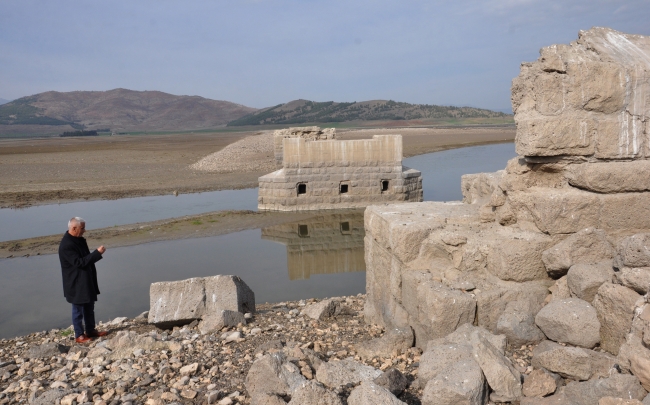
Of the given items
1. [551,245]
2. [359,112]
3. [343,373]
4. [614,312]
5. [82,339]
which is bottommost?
[82,339]

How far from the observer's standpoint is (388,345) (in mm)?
4457

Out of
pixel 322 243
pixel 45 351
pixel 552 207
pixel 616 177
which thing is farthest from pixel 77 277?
pixel 322 243

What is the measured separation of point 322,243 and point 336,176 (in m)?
3.95

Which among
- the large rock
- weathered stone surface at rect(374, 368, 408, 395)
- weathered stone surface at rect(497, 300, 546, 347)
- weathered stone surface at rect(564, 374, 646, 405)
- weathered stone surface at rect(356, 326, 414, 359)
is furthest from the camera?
the large rock

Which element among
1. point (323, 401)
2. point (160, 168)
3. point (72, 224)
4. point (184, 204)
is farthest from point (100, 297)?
point (160, 168)

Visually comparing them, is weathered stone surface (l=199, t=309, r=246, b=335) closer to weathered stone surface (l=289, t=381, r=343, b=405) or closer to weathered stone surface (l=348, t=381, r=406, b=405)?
weathered stone surface (l=289, t=381, r=343, b=405)

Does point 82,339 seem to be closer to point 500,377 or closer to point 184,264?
point 500,377

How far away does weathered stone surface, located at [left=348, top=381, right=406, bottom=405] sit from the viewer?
2984 mm

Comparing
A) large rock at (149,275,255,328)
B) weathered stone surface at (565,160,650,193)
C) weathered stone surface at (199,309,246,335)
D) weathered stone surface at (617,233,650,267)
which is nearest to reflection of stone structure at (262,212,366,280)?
large rock at (149,275,255,328)

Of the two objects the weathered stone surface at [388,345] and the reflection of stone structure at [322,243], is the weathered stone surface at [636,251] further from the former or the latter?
the reflection of stone structure at [322,243]

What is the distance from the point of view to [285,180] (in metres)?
16.0

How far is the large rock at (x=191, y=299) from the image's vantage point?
19.4ft

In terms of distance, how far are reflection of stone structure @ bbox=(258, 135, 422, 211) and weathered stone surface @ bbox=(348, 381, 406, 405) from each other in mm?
13068

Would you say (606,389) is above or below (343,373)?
above
